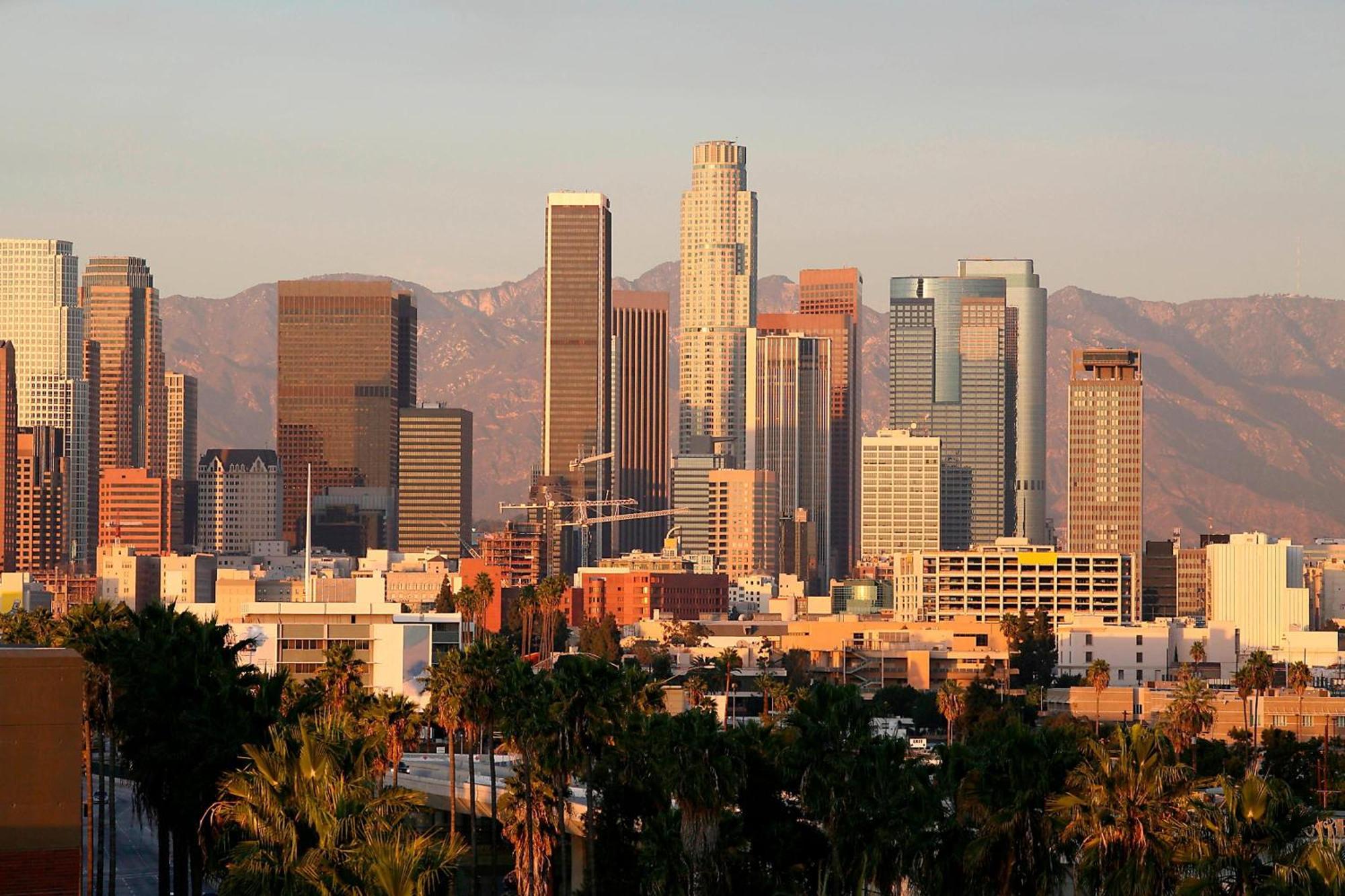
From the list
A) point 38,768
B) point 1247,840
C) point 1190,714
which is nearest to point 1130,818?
point 1247,840

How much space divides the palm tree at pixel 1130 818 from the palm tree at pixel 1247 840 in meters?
2.59

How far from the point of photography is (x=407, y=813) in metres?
58.7

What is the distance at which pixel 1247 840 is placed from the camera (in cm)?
6012

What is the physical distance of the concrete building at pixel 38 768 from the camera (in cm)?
6134

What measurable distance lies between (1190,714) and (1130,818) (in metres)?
99.5

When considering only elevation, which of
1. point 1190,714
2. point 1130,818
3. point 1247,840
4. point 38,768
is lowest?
point 1190,714

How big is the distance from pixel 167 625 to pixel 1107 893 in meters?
37.7

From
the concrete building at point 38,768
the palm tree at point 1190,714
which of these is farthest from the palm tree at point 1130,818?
the palm tree at point 1190,714

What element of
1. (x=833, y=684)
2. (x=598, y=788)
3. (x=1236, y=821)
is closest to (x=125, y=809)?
(x=598, y=788)

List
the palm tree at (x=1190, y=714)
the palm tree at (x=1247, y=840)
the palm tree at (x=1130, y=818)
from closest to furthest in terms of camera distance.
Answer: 1. the palm tree at (x=1247, y=840)
2. the palm tree at (x=1130, y=818)
3. the palm tree at (x=1190, y=714)

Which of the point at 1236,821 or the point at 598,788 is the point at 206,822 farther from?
the point at 1236,821

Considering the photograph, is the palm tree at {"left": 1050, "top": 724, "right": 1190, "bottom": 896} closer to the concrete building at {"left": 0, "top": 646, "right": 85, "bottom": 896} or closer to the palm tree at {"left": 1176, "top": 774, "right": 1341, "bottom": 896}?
the palm tree at {"left": 1176, "top": 774, "right": 1341, "bottom": 896}

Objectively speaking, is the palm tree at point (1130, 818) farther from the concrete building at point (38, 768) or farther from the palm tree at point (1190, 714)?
the palm tree at point (1190, 714)

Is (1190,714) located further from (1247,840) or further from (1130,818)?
(1247,840)
